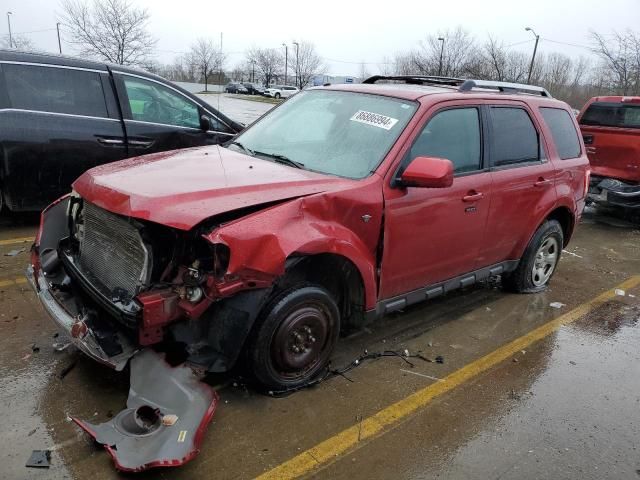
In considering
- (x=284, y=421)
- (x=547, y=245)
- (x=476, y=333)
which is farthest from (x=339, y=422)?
(x=547, y=245)

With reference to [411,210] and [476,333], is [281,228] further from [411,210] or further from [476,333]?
[476,333]

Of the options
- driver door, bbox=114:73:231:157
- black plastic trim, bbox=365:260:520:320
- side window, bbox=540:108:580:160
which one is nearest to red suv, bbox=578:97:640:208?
side window, bbox=540:108:580:160

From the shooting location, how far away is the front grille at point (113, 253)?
285 centimetres

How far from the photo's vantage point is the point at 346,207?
3.25m

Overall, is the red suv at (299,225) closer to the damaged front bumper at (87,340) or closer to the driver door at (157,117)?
the damaged front bumper at (87,340)

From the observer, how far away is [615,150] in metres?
8.95

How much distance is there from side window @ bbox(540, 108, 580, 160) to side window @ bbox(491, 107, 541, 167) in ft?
1.23

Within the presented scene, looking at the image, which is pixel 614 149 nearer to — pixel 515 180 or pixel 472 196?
pixel 515 180

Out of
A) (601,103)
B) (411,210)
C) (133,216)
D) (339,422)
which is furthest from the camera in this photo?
(601,103)

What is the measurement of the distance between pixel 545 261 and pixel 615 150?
476cm

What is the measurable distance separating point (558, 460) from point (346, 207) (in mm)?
1842

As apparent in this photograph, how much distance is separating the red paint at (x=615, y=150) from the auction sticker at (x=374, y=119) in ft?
→ 22.3

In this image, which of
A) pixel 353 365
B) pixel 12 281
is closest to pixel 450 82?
pixel 353 365

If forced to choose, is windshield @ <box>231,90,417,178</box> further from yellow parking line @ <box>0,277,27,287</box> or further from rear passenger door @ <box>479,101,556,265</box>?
yellow parking line @ <box>0,277,27,287</box>
